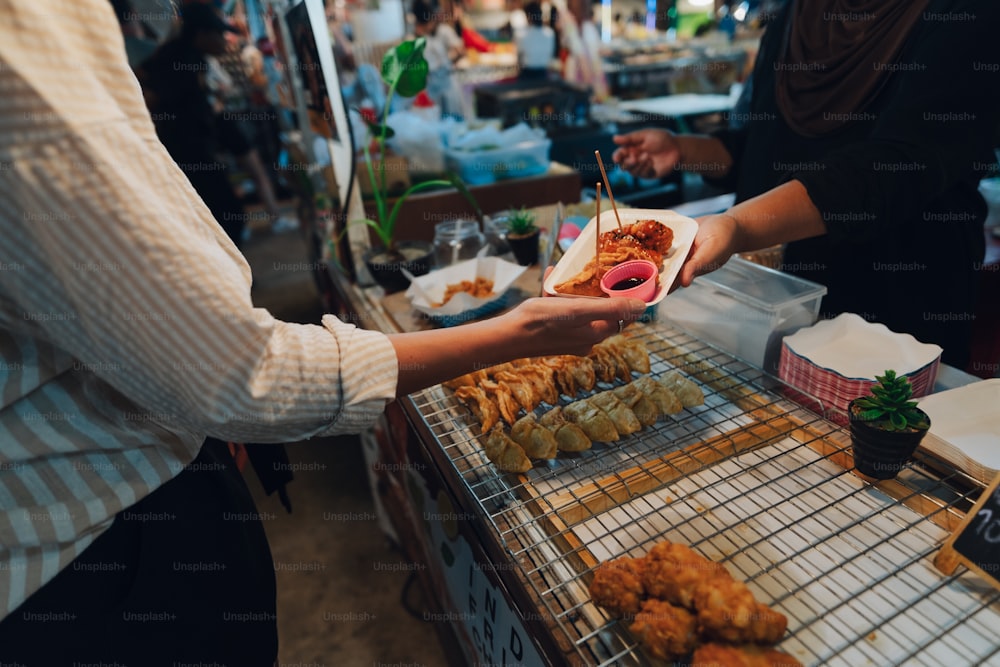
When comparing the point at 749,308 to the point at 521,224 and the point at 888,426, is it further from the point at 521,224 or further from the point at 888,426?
the point at 521,224

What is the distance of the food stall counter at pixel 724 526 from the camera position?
113 centimetres

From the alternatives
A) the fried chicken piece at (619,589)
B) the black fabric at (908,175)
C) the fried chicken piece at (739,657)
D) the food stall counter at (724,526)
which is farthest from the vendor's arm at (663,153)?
the fried chicken piece at (739,657)

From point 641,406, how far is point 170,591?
1.38 metres

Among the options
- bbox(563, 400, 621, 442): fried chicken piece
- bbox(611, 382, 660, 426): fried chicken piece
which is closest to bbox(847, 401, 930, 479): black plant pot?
bbox(611, 382, 660, 426): fried chicken piece

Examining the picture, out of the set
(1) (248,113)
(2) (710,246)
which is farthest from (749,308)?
(1) (248,113)

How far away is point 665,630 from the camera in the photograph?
1.04 metres

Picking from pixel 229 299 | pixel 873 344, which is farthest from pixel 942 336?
pixel 229 299

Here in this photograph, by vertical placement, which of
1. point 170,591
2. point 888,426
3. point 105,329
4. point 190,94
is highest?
point 190,94

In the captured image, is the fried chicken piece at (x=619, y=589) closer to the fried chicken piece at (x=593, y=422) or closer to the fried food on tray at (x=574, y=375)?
the fried chicken piece at (x=593, y=422)

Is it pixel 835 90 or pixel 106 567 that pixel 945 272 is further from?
pixel 106 567

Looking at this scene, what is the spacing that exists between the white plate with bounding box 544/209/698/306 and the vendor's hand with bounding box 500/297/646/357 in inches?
5.6

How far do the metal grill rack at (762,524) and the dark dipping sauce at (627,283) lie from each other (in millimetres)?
455

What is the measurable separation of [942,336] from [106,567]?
9.74 ft

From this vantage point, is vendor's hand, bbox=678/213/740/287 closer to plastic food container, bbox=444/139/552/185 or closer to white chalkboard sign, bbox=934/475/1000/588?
white chalkboard sign, bbox=934/475/1000/588
